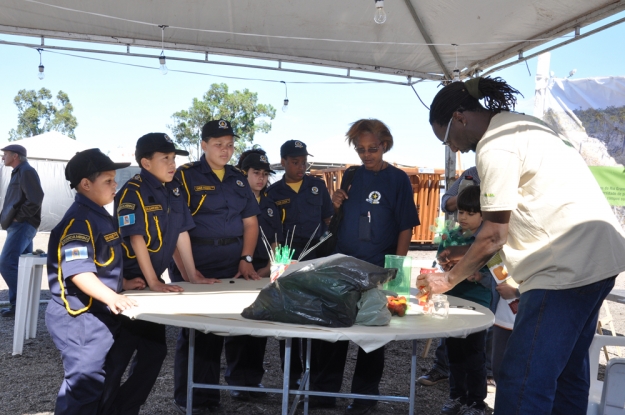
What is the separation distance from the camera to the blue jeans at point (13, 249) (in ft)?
20.8

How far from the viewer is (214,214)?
3752mm

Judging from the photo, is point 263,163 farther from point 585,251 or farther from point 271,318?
point 585,251

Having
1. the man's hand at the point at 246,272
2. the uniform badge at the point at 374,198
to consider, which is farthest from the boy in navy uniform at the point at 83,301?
the uniform badge at the point at 374,198

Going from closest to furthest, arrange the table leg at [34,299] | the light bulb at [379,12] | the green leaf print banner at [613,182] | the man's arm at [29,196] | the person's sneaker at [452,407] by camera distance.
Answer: the person's sneaker at [452,407]
the light bulb at [379,12]
the table leg at [34,299]
the green leaf print banner at [613,182]
the man's arm at [29,196]

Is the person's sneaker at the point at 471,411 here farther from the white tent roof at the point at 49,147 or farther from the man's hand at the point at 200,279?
the white tent roof at the point at 49,147

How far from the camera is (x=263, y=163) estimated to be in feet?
15.6

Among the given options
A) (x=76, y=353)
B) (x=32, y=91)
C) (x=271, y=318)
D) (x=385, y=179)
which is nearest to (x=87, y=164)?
(x=76, y=353)

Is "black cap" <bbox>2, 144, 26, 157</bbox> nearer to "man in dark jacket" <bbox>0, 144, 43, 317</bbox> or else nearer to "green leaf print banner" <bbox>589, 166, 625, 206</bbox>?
"man in dark jacket" <bbox>0, 144, 43, 317</bbox>

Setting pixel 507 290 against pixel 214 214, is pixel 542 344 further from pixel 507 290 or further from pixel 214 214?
pixel 214 214

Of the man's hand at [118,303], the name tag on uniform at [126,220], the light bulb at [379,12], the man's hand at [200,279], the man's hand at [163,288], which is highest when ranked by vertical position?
the light bulb at [379,12]

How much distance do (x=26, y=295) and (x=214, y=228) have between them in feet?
8.16

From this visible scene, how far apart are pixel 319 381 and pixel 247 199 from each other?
137 centimetres

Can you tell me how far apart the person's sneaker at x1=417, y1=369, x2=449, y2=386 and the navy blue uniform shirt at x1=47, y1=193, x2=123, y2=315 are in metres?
2.67

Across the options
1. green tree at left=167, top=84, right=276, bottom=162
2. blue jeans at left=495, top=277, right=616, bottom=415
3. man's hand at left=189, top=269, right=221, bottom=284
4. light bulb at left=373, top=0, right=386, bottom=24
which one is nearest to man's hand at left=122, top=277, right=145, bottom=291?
man's hand at left=189, top=269, right=221, bottom=284
